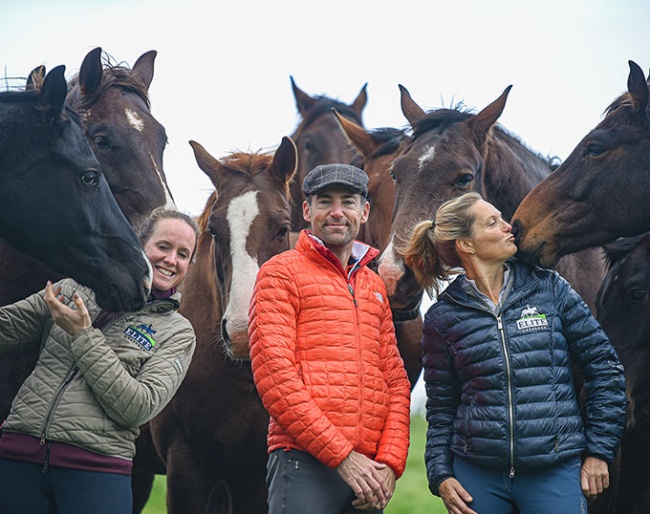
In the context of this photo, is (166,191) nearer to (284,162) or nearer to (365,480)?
(284,162)

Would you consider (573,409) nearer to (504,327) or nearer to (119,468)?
(504,327)

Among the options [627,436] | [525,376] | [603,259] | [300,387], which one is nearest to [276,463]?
[300,387]

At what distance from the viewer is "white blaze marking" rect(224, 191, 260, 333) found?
15.4ft

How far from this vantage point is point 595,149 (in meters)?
4.48

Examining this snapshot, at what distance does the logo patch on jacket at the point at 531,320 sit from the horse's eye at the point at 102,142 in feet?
9.23

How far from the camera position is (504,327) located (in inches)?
137

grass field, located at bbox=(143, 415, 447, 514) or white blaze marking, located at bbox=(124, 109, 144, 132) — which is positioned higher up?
white blaze marking, located at bbox=(124, 109, 144, 132)

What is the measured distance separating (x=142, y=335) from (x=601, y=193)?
101 inches

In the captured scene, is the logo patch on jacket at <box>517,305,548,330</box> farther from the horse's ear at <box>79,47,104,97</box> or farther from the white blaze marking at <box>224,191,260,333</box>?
the horse's ear at <box>79,47,104,97</box>

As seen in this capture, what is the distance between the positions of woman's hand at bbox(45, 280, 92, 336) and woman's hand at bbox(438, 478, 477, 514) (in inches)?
65.4

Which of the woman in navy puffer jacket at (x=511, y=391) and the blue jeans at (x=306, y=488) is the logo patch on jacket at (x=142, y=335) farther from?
the woman in navy puffer jacket at (x=511, y=391)

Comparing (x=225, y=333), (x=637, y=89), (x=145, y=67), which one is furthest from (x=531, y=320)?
(x=145, y=67)

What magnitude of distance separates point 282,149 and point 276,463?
101 inches

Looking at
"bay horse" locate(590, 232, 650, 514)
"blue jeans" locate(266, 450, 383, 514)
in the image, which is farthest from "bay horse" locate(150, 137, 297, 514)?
"bay horse" locate(590, 232, 650, 514)
